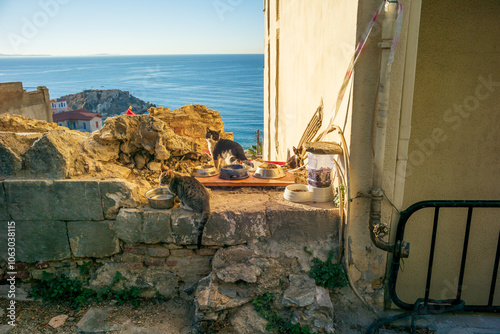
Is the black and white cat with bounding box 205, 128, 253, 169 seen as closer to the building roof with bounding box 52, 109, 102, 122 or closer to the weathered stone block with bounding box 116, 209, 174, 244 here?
the weathered stone block with bounding box 116, 209, 174, 244

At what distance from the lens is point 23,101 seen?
48.5ft

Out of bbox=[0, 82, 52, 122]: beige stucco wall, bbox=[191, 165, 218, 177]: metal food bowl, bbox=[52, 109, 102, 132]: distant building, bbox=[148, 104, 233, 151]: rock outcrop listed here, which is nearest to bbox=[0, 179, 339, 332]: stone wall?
bbox=[191, 165, 218, 177]: metal food bowl

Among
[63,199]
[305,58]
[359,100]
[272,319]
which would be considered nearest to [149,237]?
[63,199]

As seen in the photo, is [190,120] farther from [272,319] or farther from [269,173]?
[272,319]

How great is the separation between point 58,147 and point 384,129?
3.51 meters

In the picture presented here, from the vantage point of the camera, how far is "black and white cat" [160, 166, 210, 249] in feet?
11.5

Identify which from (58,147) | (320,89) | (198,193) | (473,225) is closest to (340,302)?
(473,225)

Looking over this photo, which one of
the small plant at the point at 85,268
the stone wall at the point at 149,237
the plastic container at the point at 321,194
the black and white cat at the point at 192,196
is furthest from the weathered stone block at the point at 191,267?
the plastic container at the point at 321,194

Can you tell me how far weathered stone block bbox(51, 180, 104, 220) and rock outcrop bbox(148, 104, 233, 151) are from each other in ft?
18.0

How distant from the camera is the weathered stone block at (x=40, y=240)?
374 centimetres

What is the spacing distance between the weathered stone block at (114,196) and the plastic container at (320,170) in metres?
2.07

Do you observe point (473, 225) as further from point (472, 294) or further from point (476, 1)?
point (476, 1)

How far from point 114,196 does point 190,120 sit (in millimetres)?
5980

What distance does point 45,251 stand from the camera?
3771 mm
